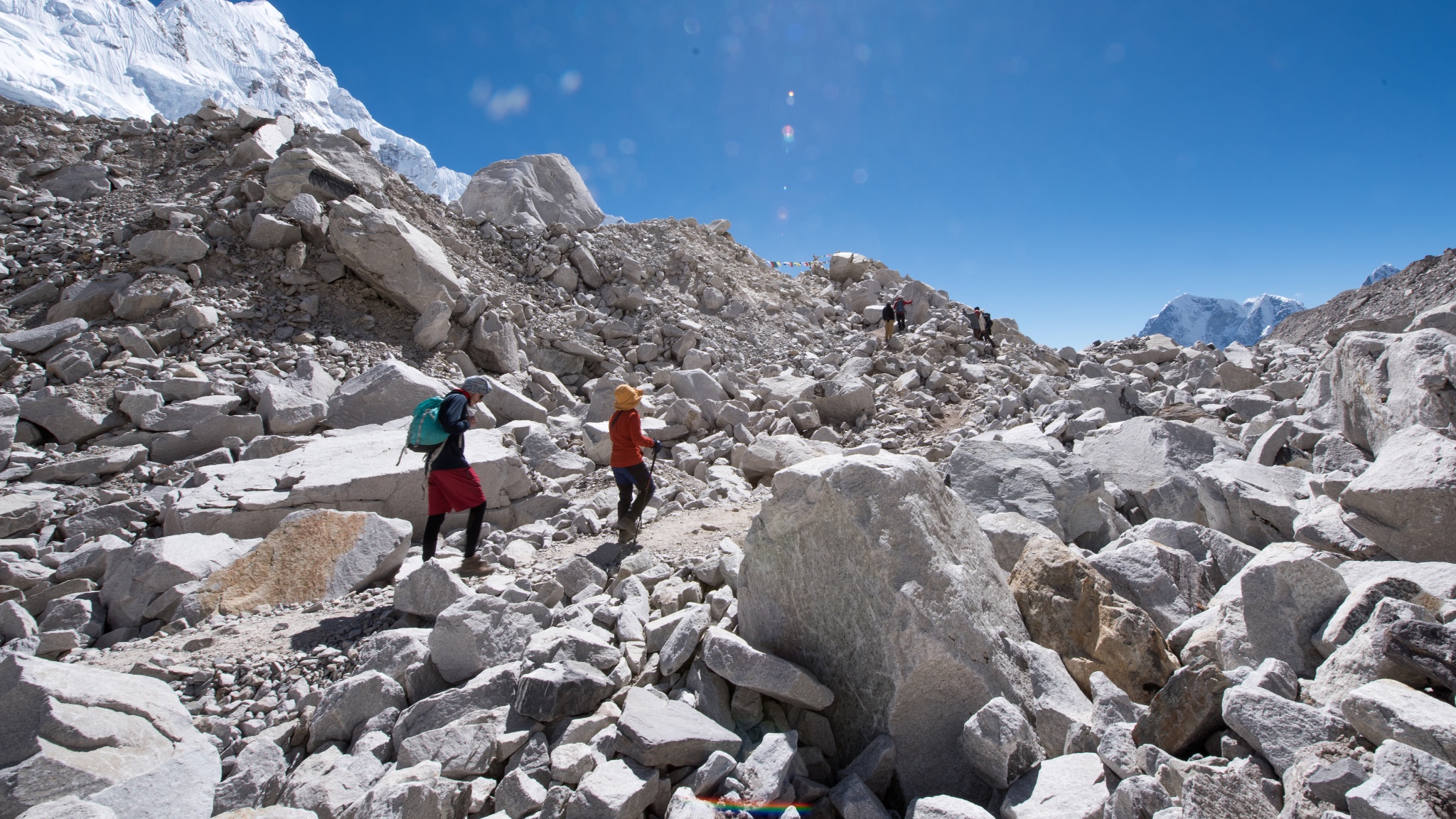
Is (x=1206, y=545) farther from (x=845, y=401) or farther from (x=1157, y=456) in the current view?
(x=845, y=401)

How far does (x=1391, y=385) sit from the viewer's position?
15.8 feet

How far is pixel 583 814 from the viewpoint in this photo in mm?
2352

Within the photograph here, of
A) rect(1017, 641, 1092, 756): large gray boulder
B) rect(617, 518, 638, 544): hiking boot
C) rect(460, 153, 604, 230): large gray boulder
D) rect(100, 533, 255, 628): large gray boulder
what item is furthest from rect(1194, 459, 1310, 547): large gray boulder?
rect(460, 153, 604, 230): large gray boulder

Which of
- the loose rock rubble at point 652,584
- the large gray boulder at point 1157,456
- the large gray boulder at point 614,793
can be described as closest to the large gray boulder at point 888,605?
the loose rock rubble at point 652,584

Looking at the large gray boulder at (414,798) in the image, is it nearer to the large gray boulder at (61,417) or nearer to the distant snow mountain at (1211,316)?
the large gray boulder at (61,417)

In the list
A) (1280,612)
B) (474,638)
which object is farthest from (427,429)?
(1280,612)

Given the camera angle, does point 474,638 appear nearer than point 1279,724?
No

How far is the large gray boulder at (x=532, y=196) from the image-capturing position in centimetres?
1614

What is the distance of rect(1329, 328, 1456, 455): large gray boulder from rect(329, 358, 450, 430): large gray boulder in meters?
9.91

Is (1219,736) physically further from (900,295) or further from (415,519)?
(900,295)

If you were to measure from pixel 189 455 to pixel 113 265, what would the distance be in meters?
4.69

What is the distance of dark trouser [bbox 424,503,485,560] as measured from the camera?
5059 millimetres

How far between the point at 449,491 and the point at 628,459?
5.04 feet

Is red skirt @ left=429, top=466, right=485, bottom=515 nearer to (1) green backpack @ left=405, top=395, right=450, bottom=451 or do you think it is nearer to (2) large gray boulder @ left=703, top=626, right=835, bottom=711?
(1) green backpack @ left=405, top=395, right=450, bottom=451
